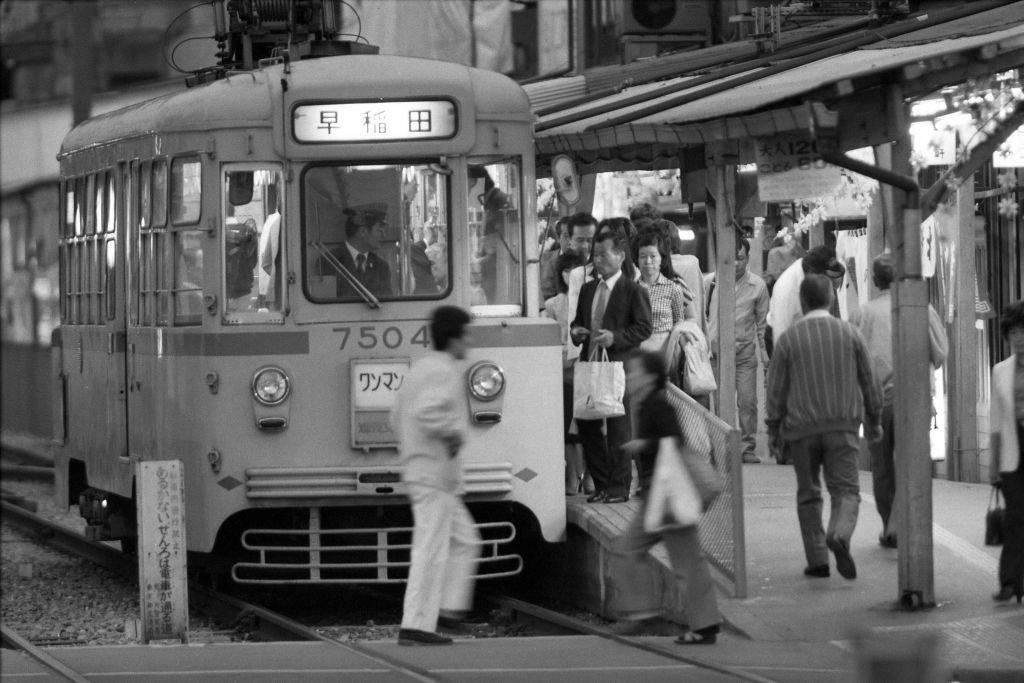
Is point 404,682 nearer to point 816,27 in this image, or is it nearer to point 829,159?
point 829,159

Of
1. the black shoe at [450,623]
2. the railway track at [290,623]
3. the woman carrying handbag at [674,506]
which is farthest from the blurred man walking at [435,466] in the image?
the woman carrying handbag at [674,506]

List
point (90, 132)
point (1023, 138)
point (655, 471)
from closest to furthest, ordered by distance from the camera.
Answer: point (655, 471), point (1023, 138), point (90, 132)

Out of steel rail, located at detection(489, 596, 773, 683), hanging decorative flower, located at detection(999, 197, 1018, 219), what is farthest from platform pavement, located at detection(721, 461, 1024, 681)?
hanging decorative flower, located at detection(999, 197, 1018, 219)

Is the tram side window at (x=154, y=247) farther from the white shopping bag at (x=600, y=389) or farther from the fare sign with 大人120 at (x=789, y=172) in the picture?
the fare sign with 大人120 at (x=789, y=172)

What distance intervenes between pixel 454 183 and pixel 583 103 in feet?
16.5

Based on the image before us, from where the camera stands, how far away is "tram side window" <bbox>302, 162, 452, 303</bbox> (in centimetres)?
1222

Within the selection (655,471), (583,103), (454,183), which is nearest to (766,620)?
(655,471)

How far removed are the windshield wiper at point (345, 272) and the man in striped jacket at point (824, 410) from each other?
2.42 metres

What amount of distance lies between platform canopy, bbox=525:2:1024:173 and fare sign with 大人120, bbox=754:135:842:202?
0.11m

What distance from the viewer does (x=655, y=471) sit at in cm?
1002

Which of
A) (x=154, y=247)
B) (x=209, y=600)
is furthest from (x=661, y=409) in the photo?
(x=209, y=600)

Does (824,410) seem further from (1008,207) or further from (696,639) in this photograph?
(1008,207)

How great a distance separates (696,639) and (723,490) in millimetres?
1522

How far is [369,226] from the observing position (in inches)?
481
